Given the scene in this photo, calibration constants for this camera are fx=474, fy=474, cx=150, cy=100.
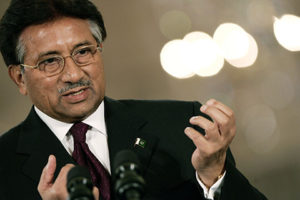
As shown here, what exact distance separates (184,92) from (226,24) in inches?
40.8

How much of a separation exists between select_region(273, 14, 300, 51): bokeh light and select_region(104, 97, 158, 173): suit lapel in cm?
443

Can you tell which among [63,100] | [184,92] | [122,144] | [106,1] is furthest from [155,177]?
[184,92]

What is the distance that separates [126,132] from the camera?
183cm

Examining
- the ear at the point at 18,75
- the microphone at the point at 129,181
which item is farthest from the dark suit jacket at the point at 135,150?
the microphone at the point at 129,181

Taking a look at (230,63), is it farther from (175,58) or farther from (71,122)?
(71,122)

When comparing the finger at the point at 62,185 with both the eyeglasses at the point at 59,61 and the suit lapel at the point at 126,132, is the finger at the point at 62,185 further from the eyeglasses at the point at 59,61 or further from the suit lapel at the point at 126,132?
the eyeglasses at the point at 59,61

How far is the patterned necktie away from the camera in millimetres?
1662

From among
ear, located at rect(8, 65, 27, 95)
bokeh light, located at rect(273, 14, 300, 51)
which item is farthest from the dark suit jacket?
bokeh light, located at rect(273, 14, 300, 51)

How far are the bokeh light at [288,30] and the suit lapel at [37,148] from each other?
4649 millimetres

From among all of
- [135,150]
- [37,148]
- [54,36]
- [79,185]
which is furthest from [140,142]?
[79,185]

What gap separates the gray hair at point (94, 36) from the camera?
1.83m

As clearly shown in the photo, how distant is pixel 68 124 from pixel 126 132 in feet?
0.74

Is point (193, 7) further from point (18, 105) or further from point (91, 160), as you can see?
point (91, 160)

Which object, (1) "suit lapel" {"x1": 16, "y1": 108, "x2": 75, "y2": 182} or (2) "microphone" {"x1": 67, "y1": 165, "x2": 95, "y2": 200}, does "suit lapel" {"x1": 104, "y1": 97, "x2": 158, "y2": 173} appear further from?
(2) "microphone" {"x1": 67, "y1": 165, "x2": 95, "y2": 200}
